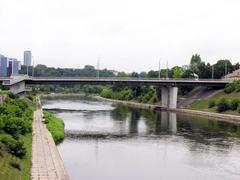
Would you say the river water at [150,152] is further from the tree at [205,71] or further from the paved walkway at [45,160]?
the tree at [205,71]

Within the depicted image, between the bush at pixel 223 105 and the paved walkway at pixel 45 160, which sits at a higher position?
the bush at pixel 223 105

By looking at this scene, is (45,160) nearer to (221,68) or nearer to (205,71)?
(205,71)

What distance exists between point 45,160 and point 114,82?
2558 inches

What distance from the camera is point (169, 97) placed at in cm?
10025

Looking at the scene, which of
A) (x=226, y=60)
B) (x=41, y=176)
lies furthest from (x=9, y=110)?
(x=226, y=60)

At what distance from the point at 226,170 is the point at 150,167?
585 centimetres

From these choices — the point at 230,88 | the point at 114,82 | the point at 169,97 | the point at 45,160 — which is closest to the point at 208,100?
the point at 230,88

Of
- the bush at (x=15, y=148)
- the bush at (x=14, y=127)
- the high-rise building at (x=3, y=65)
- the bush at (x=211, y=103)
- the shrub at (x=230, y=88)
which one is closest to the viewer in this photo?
the bush at (x=15, y=148)

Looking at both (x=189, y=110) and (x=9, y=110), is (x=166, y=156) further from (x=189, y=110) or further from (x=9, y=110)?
(x=189, y=110)

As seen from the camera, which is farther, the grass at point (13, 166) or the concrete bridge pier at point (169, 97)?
the concrete bridge pier at point (169, 97)

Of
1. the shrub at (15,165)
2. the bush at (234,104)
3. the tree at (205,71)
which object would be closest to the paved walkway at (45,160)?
the shrub at (15,165)

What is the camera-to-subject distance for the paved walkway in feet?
80.3

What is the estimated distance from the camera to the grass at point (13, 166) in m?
22.2

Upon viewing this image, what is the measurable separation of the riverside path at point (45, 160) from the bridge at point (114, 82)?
44411 millimetres
